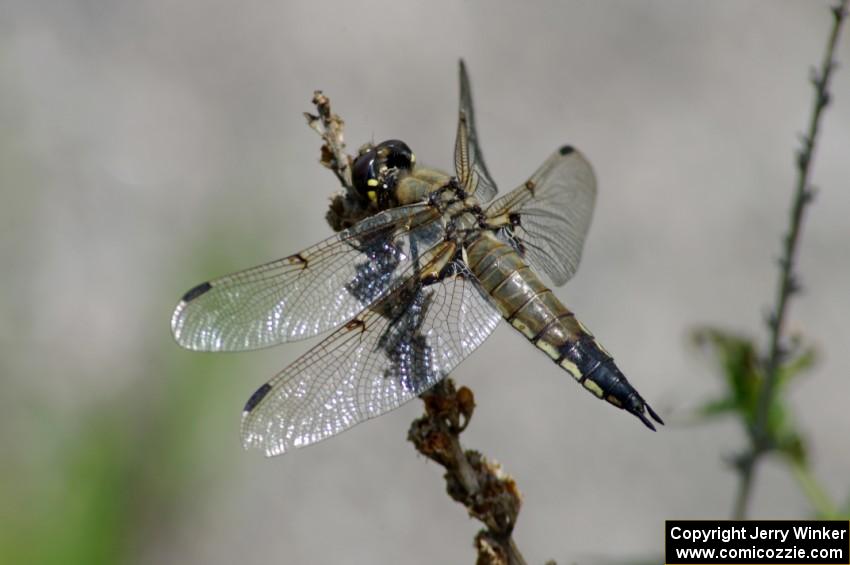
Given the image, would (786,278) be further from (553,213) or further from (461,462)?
(461,462)

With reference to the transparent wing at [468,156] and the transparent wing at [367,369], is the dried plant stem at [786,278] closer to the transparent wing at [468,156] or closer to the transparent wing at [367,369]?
the transparent wing at [367,369]

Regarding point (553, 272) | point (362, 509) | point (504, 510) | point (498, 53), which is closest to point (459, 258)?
point (553, 272)

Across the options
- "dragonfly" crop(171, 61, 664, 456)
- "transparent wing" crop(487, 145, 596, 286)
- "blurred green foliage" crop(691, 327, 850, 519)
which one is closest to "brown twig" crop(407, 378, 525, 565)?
"dragonfly" crop(171, 61, 664, 456)

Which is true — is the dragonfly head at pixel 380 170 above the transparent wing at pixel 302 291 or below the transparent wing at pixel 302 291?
above

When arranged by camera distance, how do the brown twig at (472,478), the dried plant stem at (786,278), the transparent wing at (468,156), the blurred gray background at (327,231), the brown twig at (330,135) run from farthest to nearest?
the blurred gray background at (327,231) → the transparent wing at (468,156) → the dried plant stem at (786,278) → the brown twig at (330,135) → the brown twig at (472,478)

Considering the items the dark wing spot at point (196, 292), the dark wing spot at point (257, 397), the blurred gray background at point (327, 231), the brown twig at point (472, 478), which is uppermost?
the blurred gray background at point (327, 231)

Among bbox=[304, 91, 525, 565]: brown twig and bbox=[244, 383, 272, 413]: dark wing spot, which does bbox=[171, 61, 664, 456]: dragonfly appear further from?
bbox=[304, 91, 525, 565]: brown twig

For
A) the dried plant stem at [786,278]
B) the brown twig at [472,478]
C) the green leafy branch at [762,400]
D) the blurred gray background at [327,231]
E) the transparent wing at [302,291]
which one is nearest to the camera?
the brown twig at [472,478]

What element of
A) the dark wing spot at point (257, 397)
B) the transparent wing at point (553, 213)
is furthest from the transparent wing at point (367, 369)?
the transparent wing at point (553, 213)
